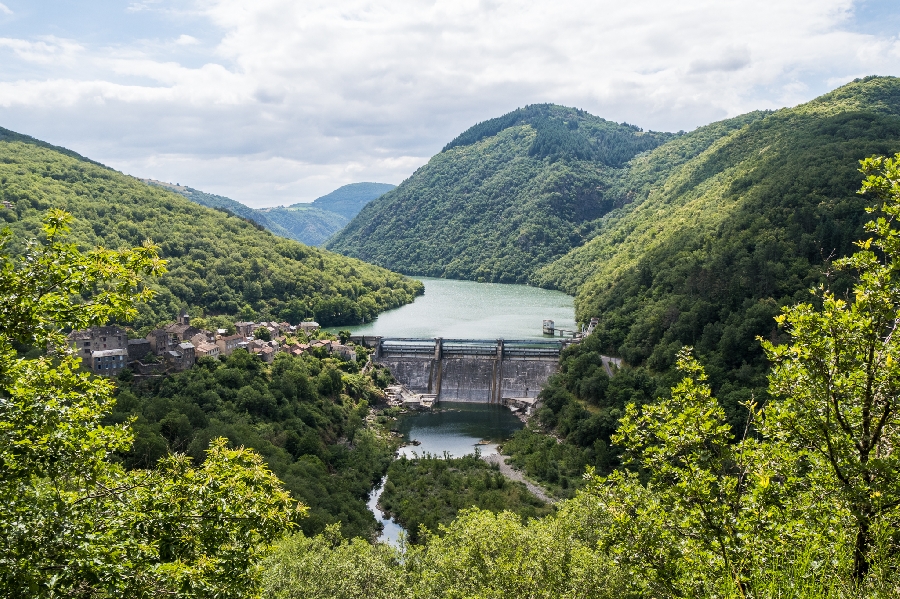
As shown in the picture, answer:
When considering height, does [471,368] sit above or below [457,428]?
above

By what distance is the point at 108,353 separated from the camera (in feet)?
122

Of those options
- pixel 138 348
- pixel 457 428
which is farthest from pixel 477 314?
pixel 138 348

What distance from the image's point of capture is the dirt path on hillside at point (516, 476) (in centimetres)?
3231

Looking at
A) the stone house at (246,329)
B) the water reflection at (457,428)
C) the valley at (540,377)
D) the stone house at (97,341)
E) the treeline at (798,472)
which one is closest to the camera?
the treeline at (798,472)

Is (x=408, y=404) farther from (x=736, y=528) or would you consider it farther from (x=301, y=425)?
(x=736, y=528)

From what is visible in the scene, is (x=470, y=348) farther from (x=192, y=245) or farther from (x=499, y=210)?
(x=499, y=210)

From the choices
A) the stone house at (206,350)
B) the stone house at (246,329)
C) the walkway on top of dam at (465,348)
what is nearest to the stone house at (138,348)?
the stone house at (206,350)

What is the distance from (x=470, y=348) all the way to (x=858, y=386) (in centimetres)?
5125

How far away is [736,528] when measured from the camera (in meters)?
6.24

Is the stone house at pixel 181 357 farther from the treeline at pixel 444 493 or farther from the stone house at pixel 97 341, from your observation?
the treeline at pixel 444 493

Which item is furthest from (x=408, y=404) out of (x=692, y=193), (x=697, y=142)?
(x=697, y=142)

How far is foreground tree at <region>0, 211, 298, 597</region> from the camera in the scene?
5.78m

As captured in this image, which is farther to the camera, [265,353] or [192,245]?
[192,245]

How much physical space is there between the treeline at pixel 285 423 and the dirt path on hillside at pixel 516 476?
631 cm
